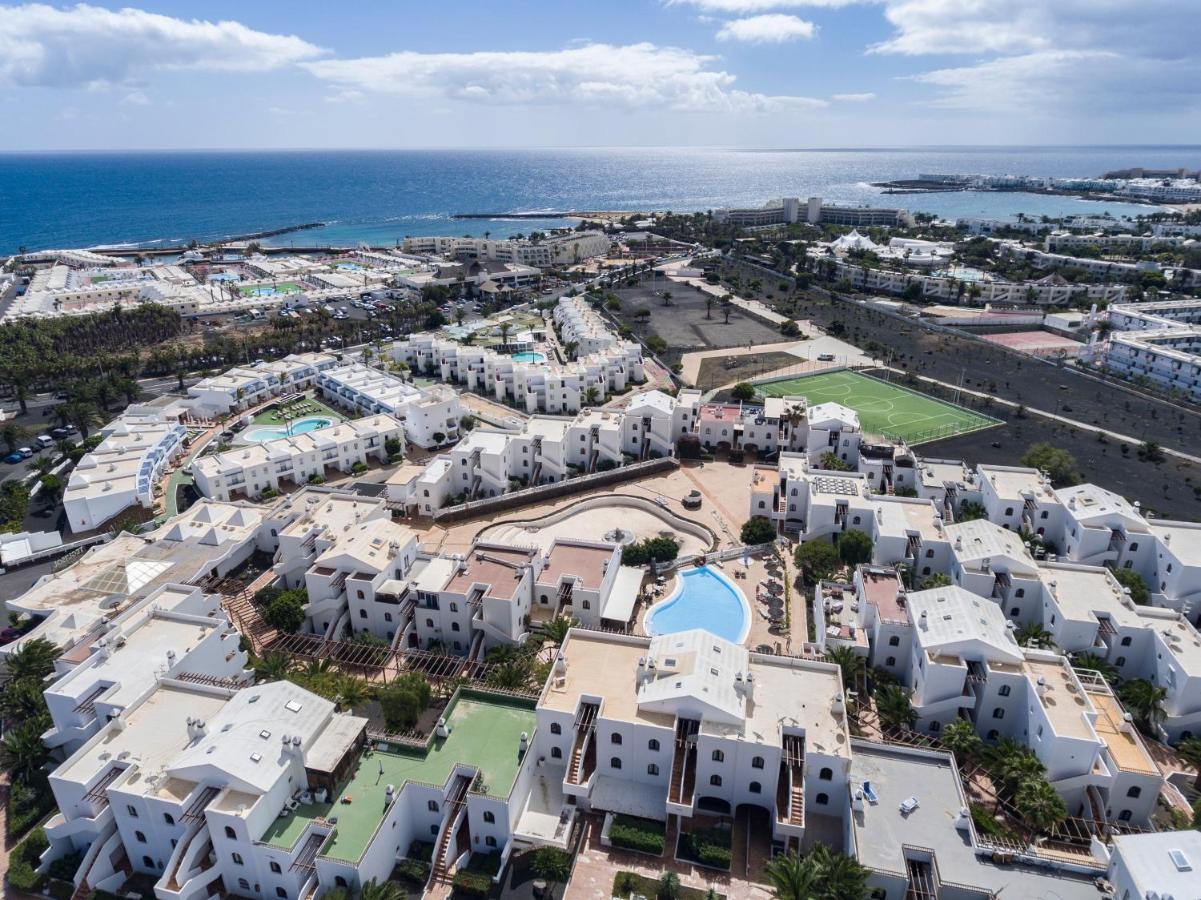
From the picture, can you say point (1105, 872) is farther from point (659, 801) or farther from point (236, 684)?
point (236, 684)

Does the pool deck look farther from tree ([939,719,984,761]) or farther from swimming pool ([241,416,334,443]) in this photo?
swimming pool ([241,416,334,443])

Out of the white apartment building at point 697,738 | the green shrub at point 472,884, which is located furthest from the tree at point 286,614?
the green shrub at point 472,884

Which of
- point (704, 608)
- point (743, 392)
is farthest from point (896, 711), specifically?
point (743, 392)

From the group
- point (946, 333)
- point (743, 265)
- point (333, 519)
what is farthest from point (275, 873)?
point (743, 265)

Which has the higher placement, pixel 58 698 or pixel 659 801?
pixel 58 698

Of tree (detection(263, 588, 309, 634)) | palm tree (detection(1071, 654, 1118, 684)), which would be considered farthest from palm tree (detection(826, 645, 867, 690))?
tree (detection(263, 588, 309, 634))
